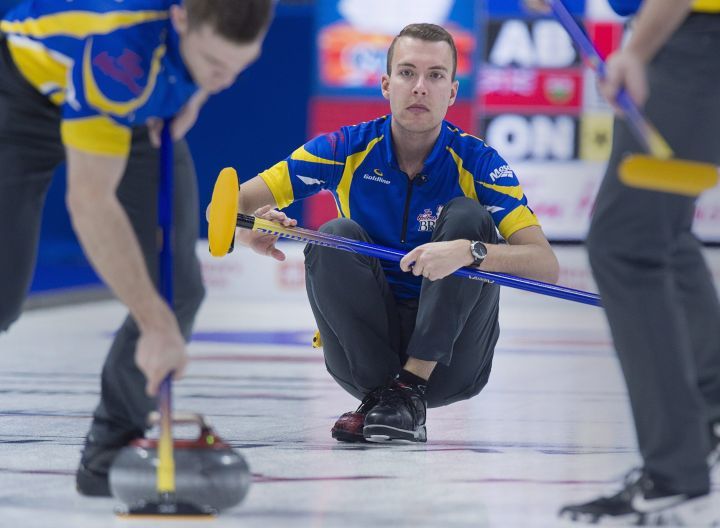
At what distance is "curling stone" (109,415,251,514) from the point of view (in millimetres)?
1948

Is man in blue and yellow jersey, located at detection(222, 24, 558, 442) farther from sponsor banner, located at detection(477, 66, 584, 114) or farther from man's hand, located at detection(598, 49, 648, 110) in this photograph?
sponsor banner, located at detection(477, 66, 584, 114)

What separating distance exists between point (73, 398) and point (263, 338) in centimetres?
246

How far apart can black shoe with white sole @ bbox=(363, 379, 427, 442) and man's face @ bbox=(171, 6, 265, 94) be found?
110 centimetres

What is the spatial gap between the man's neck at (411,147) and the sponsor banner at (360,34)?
19.2 ft

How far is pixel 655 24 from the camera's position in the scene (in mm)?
1777

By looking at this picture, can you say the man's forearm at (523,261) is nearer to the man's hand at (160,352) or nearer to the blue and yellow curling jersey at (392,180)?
the blue and yellow curling jersey at (392,180)

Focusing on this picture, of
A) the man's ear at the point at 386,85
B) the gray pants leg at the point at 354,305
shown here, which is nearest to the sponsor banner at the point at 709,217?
the man's ear at the point at 386,85

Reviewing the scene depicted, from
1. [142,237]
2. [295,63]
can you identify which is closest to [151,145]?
[142,237]

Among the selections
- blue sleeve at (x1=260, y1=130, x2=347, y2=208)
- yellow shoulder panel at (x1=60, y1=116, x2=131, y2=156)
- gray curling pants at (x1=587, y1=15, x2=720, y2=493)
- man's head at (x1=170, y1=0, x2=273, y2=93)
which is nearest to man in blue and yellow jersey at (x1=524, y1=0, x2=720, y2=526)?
gray curling pants at (x1=587, y1=15, x2=720, y2=493)

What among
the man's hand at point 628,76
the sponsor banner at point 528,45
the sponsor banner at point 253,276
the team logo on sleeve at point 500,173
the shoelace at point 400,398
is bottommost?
the sponsor banner at point 253,276

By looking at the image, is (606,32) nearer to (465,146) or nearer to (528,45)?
(528,45)

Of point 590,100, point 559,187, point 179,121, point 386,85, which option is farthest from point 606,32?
point 179,121

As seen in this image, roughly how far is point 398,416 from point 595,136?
20.3 feet

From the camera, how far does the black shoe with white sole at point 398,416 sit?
2.75 m
